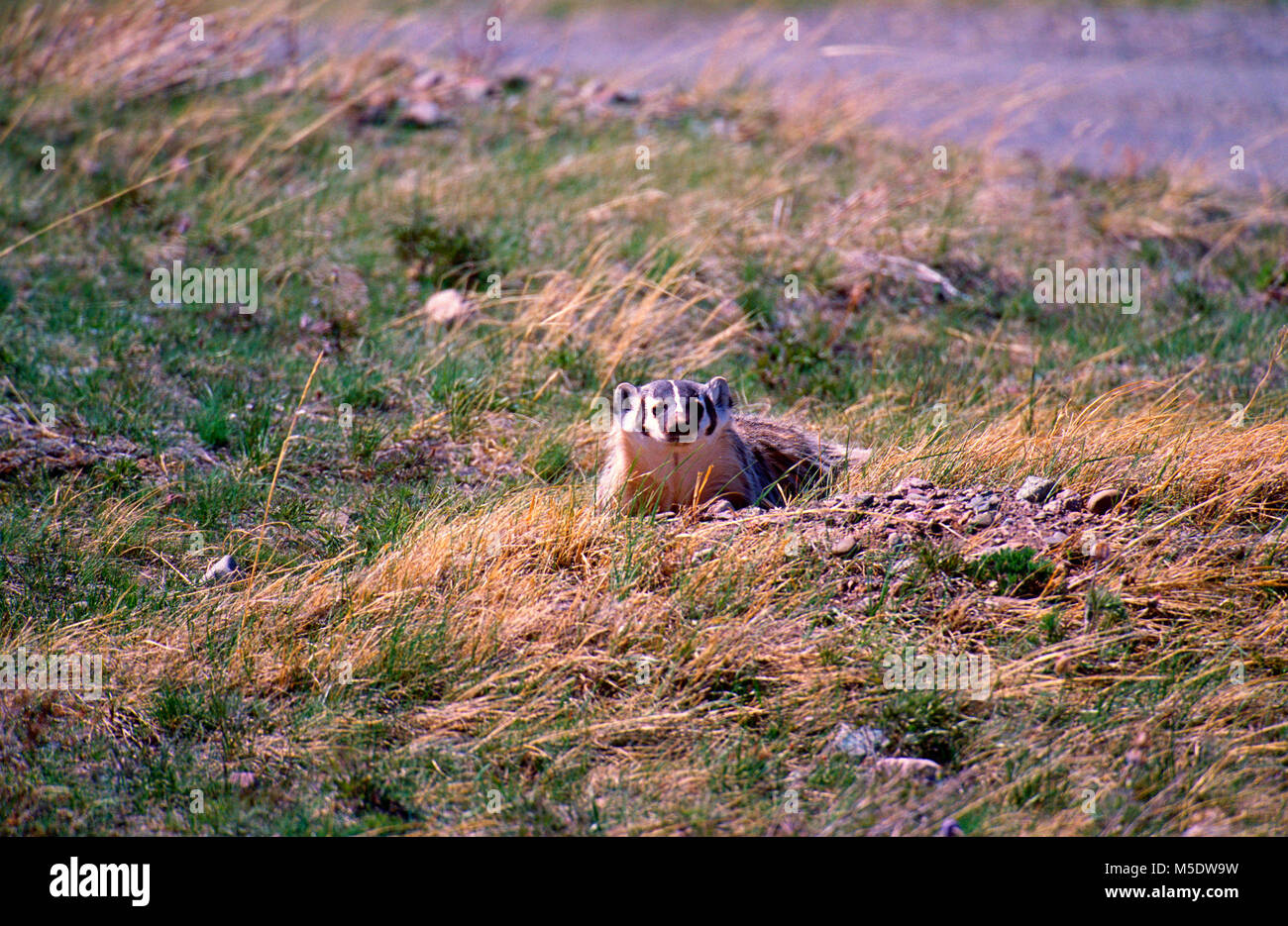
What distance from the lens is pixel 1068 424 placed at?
Result: 18.9 feet

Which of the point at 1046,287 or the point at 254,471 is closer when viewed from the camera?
the point at 254,471

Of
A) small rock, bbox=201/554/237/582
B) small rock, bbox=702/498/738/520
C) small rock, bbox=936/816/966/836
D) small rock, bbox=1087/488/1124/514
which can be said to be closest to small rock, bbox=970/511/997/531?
small rock, bbox=1087/488/1124/514

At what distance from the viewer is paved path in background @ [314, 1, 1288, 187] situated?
424 inches

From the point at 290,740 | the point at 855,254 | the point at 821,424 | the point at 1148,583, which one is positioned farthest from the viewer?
the point at 855,254

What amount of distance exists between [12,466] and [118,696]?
2144mm

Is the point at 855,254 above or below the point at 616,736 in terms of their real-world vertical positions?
above

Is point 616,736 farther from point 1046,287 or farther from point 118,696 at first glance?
point 1046,287

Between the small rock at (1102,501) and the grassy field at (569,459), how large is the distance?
0.47 ft

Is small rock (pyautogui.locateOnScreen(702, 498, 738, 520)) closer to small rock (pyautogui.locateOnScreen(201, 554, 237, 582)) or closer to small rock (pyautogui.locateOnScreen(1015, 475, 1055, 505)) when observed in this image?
small rock (pyautogui.locateOnScreen(1015, 475, 1055, 505))

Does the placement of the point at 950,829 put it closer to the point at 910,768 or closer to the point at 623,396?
the point at 910,768

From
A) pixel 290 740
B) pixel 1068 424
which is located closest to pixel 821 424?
pixel 1068 424

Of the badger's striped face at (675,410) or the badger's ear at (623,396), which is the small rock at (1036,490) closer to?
the badger's striped face at (675,410)

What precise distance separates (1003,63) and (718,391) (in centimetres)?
923

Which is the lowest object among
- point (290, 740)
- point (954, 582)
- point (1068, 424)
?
point (290, 740)
